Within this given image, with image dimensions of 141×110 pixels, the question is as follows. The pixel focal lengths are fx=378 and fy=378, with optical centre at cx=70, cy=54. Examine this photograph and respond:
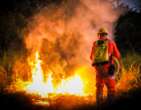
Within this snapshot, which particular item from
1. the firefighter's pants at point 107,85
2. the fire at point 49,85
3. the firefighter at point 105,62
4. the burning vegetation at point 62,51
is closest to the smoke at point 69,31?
the burning vegetation at point 62,51

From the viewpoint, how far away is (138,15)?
63.2 ft

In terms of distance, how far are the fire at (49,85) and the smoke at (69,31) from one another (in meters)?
1.06

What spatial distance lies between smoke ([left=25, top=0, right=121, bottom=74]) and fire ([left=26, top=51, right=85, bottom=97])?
1057 millimetres

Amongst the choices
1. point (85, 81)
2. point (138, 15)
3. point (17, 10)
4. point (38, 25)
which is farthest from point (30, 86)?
point (138, 15)

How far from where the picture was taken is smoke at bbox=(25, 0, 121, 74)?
1574cm

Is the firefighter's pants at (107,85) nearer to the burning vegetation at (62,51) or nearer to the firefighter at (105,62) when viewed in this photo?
the firefighter at (105,62)

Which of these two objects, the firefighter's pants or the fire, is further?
the fire

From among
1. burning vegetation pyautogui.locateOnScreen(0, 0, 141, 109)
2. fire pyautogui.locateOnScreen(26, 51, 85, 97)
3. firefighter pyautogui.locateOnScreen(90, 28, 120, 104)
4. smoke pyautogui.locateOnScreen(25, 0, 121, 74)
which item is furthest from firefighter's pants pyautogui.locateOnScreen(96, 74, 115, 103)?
smoke pyautogui.locateOnScreen(25, 0, 121, 74)

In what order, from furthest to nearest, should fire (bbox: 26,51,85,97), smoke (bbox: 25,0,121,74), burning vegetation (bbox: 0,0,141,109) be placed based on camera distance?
smoke (bbox: 25,0,121,74), burning vegetation (bbox: 0,0,141,109), fire (bbox: 26,51,85,97)

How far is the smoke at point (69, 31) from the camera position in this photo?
51.6 feet

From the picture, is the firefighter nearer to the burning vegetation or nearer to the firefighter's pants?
the firefighter's pants

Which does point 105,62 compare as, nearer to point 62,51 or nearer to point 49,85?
point 49,85

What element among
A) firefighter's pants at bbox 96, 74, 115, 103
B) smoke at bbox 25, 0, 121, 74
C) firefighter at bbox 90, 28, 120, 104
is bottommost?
firefighter's pants at bbox 96, 74, 115, 103

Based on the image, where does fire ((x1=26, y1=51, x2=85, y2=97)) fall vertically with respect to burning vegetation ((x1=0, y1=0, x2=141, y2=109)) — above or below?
below
